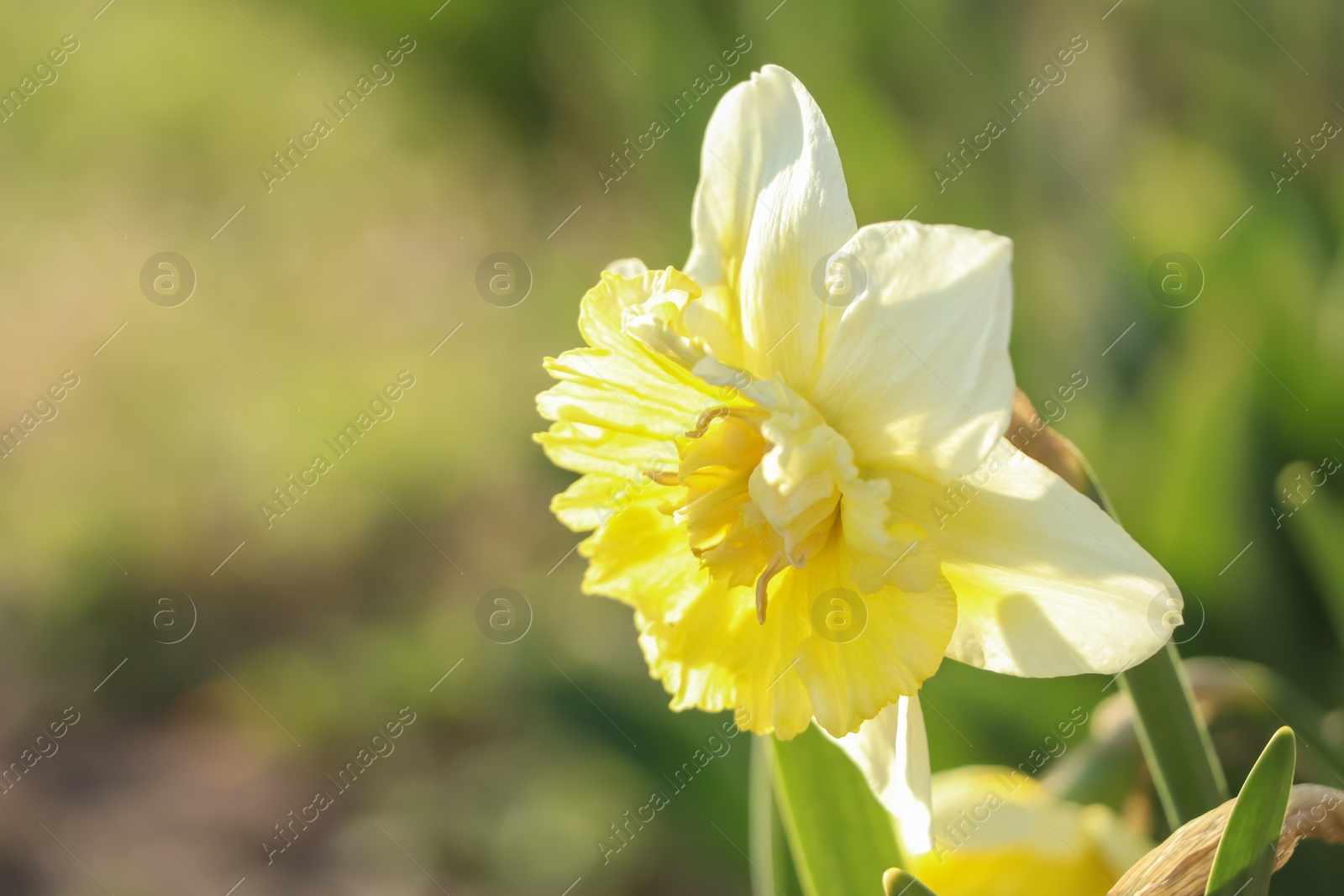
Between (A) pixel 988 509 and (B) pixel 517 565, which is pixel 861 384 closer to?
(A) pixel 988 509
